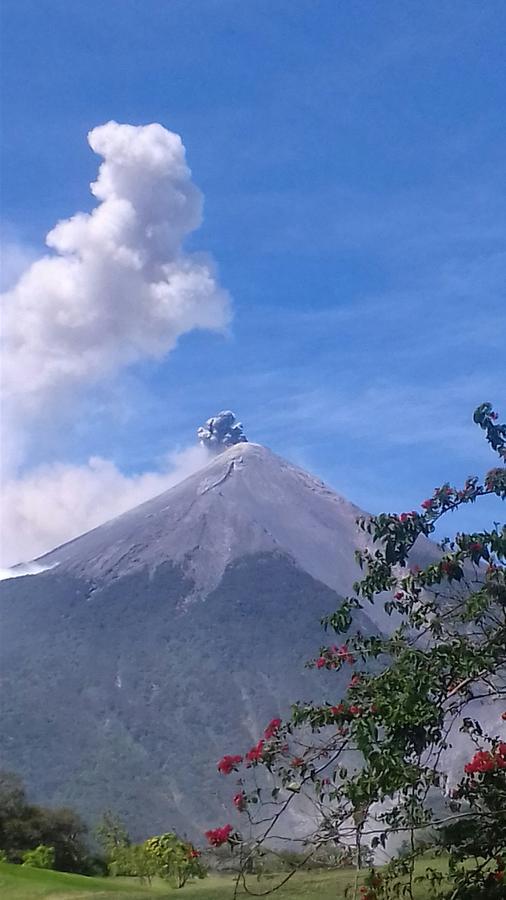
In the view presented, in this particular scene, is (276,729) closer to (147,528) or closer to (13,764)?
(13,764)

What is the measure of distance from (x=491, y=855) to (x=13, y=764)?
2966 inches

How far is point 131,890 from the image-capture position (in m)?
14.4

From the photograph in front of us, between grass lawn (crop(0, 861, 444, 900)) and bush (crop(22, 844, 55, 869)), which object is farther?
bush (crop(22, 844, 55, 869))

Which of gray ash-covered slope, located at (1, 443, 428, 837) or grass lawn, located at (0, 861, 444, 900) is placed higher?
gray ash-covered slope, located at (1, 443, 428, 837)

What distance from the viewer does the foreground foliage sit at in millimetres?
5059

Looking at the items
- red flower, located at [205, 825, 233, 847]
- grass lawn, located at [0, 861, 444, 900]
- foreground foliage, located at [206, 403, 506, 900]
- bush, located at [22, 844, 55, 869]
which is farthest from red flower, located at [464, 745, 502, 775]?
bush, located at [22, 844, 55, 869]

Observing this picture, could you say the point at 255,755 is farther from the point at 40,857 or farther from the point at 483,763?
the point at 40,857

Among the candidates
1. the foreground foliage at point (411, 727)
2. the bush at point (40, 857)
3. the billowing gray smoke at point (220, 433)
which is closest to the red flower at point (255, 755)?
the foreground foliage at point (411, 727)

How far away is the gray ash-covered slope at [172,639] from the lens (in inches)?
2886

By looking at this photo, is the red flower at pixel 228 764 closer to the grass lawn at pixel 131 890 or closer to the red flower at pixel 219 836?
the red flower at pixel 219 836

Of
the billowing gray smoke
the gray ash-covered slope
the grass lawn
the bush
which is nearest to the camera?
the grass lawn

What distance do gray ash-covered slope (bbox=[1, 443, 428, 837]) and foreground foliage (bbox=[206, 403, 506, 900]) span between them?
60945mm

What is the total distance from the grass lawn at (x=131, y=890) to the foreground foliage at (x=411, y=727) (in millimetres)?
1988

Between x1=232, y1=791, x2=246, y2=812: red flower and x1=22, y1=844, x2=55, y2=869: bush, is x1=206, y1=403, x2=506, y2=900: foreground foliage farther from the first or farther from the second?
x1=22, y1=844, x2=55, y2=869: bush
